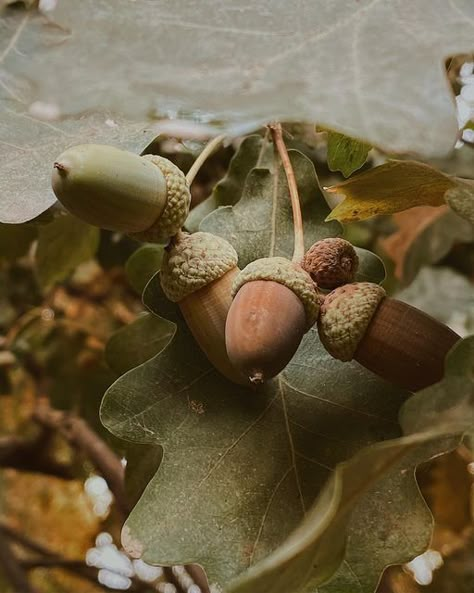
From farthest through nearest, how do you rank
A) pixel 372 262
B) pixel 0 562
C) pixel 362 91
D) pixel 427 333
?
pixel 0 562 → pixel 372 262 → pixel 427 333 → pixel 362 91

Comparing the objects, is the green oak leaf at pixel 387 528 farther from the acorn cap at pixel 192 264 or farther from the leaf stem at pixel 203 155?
the leaf stem at pixel 203 155

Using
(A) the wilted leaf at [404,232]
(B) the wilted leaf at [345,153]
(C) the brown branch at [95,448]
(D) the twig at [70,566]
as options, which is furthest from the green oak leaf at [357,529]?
(D) the twig at [70,566]

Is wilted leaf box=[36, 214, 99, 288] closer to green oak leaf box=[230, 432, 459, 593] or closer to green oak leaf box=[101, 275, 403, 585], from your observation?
green oak leaf box=[101, 275, 403, 585]

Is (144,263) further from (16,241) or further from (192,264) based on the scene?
(192,264)

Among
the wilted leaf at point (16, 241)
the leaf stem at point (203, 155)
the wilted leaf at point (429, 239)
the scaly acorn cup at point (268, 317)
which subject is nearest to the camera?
the scaly acorn cup at point (268, 317)

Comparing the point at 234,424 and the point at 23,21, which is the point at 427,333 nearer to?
the point at 234,424

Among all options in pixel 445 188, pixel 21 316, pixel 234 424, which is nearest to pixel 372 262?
pixel 445 188

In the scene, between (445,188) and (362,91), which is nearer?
(362,91)
